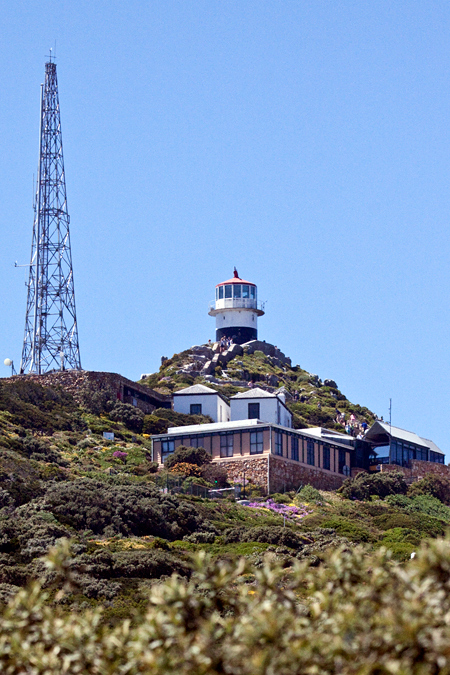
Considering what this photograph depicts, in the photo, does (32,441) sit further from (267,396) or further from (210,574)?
(210,574)

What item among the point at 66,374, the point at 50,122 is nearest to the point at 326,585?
the point at 66,374

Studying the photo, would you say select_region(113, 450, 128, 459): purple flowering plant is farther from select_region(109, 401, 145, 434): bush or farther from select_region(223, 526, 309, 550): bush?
select_region(223, 526, 309, 550): bush

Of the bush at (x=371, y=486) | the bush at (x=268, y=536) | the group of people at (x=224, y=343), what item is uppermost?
the group of people at (x=224, y=343)

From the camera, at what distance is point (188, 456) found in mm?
50312

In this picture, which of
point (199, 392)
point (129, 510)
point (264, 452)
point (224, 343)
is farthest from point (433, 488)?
point (224, 343)

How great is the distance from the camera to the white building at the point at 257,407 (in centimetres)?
5725

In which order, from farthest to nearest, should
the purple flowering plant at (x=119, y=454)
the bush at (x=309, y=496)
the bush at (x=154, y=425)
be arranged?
the bush at (x=154, y=425) → the purple flowering plant at (x=119, y=454) → the bush at (x=309, y=496)

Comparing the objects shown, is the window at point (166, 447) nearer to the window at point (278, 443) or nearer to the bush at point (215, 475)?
the bush at point (215, 475)

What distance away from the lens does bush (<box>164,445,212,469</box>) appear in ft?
165

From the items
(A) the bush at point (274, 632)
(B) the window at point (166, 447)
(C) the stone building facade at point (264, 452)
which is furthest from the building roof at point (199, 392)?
(A) the bush at point (274, 632)

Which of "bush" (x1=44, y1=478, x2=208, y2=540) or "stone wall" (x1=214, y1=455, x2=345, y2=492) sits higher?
"stone wall" (x1=214, y1=455, x2=345, y2=492)

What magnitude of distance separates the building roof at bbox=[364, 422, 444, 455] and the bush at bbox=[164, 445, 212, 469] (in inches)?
456

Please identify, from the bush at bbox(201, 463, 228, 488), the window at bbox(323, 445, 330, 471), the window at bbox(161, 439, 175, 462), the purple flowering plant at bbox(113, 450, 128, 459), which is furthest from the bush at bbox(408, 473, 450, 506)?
the purple flowering plant at bbox(113, 450, 128, 459)

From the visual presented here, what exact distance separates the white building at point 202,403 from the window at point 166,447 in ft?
31.0
